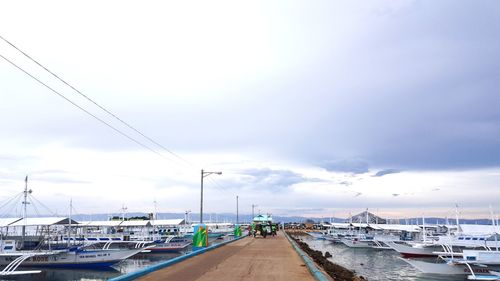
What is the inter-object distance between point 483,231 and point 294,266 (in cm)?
3980

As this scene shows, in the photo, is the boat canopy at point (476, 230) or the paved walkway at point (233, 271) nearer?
the paved walkway at point (233, 271)

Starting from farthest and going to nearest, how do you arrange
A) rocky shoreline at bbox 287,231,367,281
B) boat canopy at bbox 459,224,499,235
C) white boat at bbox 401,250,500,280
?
boat canopy at bbox 459,224,499,235
white boat at bbox 401,250,500,280
rocky shoreline at bbox 287,231,367,281

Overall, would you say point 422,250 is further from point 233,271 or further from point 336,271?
point 233,271

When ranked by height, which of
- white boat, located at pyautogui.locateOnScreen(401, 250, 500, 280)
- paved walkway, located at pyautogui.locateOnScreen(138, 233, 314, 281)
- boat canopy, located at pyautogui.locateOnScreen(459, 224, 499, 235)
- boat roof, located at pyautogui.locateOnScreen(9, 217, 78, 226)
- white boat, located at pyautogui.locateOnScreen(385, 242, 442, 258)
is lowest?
white boat, located at pyautogui.locateOnScreen(385, 242, 442, 258)

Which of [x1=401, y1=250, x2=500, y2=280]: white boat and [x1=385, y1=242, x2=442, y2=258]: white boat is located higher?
[x1=401, y1=250, x2=500, y2=280]: white boat

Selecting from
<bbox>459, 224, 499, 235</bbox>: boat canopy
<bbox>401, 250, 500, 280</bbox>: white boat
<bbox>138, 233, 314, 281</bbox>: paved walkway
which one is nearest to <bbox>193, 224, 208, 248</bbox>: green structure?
<bbox>138, 233, 314, 281</bbox>: paved walkway

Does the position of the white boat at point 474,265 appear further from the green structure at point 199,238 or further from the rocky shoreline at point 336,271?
the green structure at point 199,238

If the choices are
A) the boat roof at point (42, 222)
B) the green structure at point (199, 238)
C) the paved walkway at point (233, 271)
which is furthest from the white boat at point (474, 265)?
the boat roof at point (42, 222)

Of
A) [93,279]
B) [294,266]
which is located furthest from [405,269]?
[93,279]

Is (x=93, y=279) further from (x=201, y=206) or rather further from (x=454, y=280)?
(x=454, y=280)

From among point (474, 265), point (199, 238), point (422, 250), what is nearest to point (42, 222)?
point (199, 238)

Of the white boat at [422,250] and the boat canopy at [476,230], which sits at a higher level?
the boat canopy at [476,230]

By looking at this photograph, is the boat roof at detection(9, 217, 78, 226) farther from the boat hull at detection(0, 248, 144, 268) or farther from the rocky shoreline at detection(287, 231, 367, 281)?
the rocky shoreline at detection(287, 231, 367, 281)

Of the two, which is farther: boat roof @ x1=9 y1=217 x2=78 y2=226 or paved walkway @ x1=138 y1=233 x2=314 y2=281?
boat roof @ x1=9 y1=217 x2=78 y2=226
